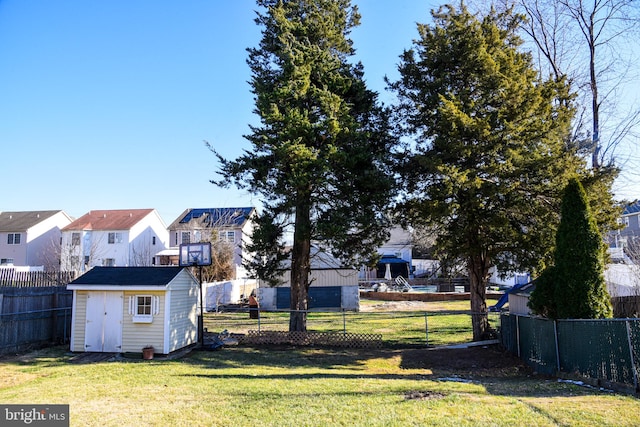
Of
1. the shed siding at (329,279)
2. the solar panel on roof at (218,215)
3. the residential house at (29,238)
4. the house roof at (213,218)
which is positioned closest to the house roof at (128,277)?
the shed siding at (329,279)

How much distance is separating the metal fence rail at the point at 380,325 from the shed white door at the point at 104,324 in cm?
516

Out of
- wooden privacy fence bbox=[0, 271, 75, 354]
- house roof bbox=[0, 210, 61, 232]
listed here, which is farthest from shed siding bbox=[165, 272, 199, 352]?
house roof bbox=[0, 210, 61, 232]

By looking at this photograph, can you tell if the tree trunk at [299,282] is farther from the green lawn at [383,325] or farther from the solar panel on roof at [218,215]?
the solar panel on roof at [218,215]

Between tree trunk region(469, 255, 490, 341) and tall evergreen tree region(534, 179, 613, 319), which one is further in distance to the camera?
tree trunk region(469, 255, 490, 341)

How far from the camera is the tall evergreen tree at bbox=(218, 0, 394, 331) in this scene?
580 inches

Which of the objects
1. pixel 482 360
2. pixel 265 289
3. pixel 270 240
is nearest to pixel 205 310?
pixel 265 289

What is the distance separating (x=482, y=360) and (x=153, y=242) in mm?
39880

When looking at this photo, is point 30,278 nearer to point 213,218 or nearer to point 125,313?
point 125,313

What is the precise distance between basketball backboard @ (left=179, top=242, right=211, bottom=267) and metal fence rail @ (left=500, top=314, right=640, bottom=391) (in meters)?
10.9

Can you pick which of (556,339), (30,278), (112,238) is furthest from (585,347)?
(112,238)

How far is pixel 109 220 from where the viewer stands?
4416 cm

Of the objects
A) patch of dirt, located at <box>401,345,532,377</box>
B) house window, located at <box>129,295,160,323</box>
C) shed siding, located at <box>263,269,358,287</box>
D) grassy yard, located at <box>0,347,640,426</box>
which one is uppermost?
shed siding, located at <box>263,269,358,287</box>

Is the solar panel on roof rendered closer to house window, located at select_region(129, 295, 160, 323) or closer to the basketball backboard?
the basketball backboard

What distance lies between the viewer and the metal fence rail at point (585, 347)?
822 cm
